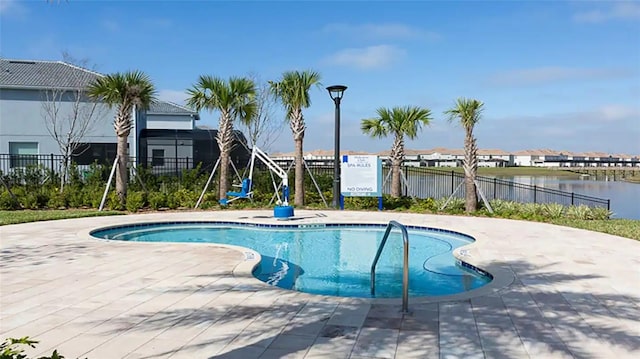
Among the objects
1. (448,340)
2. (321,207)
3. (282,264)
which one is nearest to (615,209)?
(321,207)

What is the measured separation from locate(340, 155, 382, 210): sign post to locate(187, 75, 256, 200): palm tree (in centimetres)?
394

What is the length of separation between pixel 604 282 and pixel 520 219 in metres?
7.24

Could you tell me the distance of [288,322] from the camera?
4.30m

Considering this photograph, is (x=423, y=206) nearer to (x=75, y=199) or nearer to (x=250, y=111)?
(x=250, y=111)

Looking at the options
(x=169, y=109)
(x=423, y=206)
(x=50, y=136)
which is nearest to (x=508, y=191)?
(x=423, y=206)

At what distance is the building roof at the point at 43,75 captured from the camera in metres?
20.8

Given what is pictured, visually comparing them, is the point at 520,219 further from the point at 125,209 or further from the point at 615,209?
the point at 125,209

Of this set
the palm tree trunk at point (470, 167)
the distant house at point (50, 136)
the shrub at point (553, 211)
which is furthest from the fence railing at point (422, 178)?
the shrub at point (553, 211)

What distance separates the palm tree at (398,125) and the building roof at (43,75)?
9.49 metres

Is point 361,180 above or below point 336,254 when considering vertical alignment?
above

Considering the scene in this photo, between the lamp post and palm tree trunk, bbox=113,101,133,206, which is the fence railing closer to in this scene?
the lamp post

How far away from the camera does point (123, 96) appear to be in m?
14.3

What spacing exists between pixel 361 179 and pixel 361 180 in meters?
0.03

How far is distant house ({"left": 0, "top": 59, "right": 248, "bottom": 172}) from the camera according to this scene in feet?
67.9
